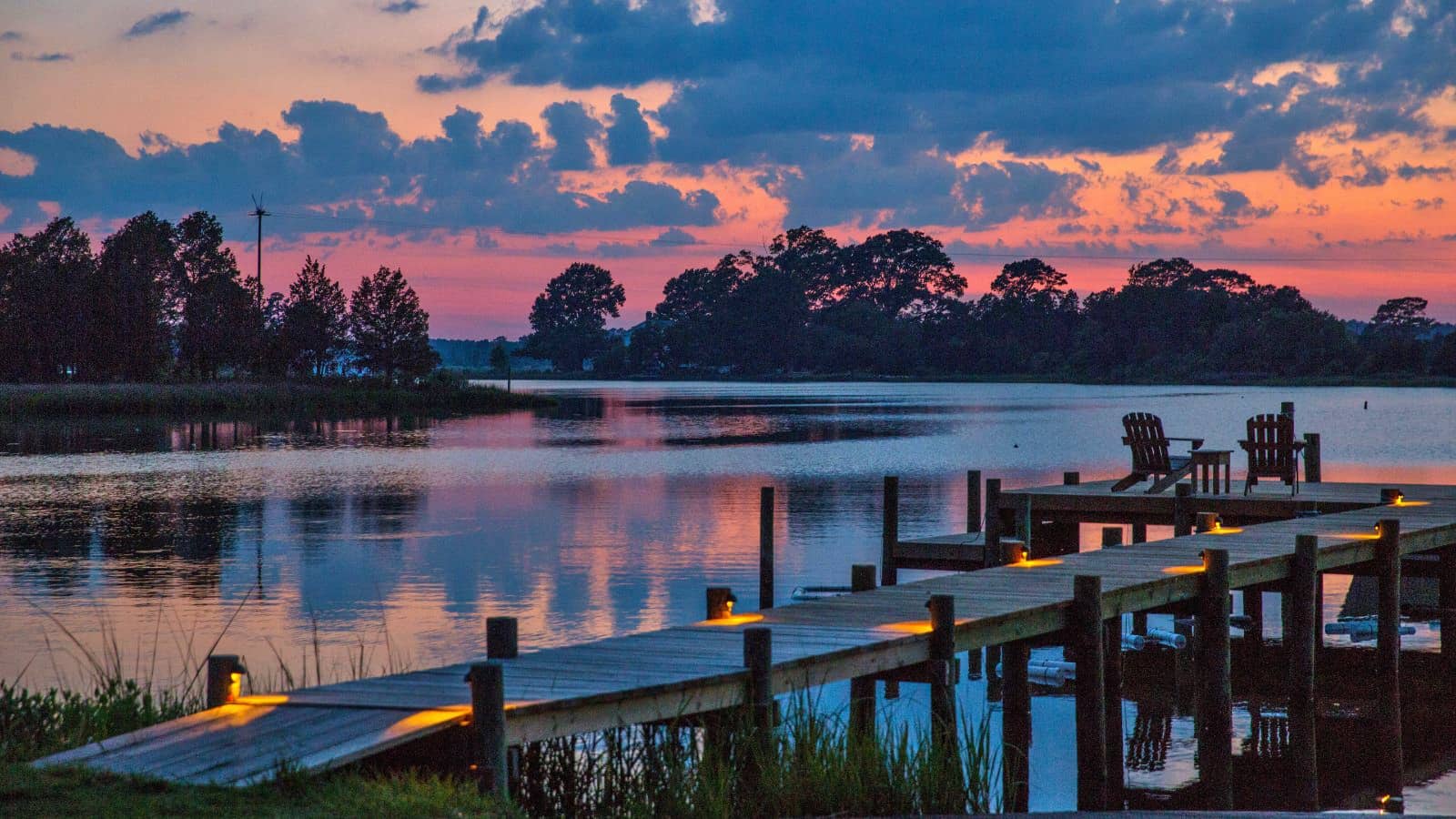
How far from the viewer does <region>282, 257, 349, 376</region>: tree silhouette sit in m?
81.6

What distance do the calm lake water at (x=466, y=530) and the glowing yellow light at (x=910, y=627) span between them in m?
1.98

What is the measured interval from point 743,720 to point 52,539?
19.3 m

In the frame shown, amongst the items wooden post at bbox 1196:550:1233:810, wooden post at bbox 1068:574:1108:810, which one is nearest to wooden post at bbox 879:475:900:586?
wooden post at bbox 1196:550:1233:810

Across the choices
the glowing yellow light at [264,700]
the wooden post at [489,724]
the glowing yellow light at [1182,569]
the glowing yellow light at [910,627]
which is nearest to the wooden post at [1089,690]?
the glowing yellow light at [910,627]

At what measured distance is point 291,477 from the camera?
3666 cm

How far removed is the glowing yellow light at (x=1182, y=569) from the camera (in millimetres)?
11500

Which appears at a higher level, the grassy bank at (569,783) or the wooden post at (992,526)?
the wooden post at (992,526)

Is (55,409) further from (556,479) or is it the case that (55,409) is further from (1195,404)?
(1195,404)

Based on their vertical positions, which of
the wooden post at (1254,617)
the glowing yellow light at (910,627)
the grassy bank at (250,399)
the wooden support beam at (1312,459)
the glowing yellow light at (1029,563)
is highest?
the grassy bank at (250,399)

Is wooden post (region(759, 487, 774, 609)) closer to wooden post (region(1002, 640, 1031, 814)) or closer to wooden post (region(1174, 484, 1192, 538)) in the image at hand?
wooden post (region(1174, 484, 1192, 538))

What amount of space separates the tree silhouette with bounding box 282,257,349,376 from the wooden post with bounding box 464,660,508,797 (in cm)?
7699

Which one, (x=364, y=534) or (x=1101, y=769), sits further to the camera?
(x=364, y=534)

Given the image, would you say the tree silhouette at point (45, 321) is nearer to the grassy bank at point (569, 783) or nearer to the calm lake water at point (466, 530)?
the calm lake water at point (466, 530)

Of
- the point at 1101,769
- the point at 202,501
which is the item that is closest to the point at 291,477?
the point at 202,501
